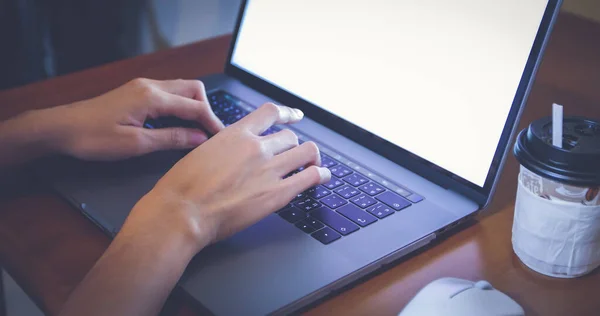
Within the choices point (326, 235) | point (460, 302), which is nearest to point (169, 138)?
point (326, 235)

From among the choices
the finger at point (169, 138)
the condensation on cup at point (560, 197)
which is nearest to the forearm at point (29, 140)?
the finger at point (169, 138)

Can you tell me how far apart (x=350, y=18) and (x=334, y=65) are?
0.06m

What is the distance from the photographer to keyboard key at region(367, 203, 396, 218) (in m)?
0.72

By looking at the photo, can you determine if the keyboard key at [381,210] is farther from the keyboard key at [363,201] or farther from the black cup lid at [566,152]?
the black cup lid at [566,152]

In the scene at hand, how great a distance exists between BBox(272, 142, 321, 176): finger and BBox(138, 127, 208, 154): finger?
140mm

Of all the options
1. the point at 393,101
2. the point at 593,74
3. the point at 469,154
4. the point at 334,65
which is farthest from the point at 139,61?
the point at 593,74

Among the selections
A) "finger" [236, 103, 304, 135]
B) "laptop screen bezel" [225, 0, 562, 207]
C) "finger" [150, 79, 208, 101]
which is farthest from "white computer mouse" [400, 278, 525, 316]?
"finger" [150, 79, 208, 101]

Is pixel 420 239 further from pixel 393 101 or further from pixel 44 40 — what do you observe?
pixel 44 40

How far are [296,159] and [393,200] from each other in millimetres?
118

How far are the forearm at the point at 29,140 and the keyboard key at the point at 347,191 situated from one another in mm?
344

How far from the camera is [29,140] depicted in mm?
811

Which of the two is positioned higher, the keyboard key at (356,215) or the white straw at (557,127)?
the white straw at (557,127)

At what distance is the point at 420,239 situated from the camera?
70 cm

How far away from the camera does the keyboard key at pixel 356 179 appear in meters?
0.78
